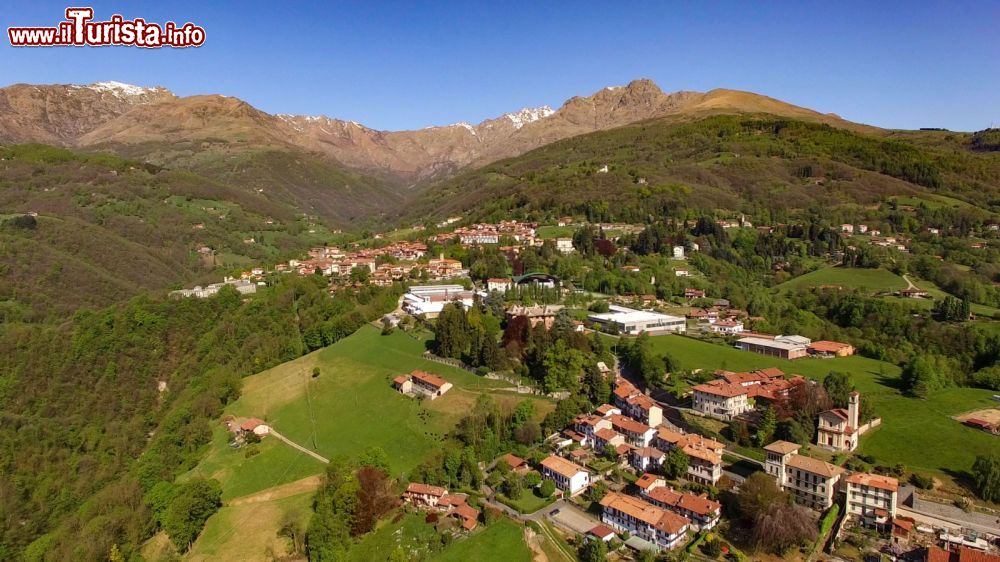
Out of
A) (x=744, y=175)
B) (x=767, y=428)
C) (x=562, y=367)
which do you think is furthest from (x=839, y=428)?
(x=744, y=175)

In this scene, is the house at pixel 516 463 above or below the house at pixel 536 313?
below

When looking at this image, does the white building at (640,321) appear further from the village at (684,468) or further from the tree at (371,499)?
the tree at (371,499)

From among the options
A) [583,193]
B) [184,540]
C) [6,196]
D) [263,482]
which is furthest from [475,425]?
[6,196]

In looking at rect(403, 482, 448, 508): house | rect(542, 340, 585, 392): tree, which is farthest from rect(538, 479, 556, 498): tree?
rect(542, 340, 585, 392): tree

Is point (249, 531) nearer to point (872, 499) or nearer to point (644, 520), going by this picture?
point (644, 520)

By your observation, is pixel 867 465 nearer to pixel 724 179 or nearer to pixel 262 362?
pixel 262 362

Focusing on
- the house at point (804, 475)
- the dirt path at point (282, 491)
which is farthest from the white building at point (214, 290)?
the house at point (804, 475)
